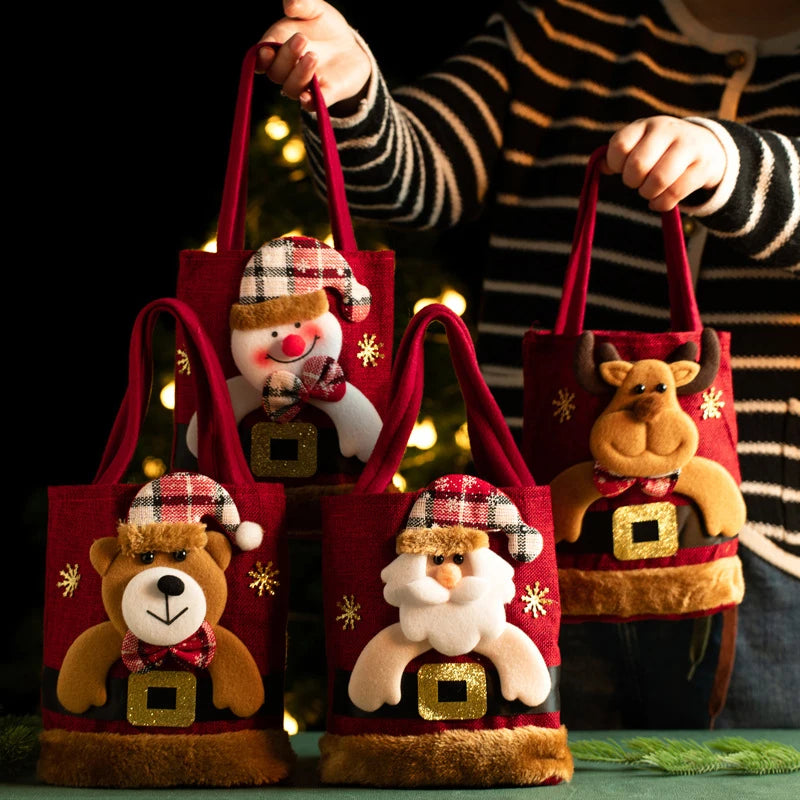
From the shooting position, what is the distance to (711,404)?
93 cm

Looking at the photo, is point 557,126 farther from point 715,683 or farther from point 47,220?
point 47,220

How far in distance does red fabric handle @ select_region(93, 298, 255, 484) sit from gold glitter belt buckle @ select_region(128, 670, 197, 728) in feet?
0.52

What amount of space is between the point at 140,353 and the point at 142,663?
261mm

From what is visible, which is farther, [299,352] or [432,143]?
[432,143]

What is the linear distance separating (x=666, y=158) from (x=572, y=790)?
0.51 m

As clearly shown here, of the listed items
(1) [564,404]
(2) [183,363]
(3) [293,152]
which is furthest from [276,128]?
(1) [564,404]

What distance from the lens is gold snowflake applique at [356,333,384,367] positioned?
94 cm

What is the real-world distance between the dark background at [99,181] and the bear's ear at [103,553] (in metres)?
0.84

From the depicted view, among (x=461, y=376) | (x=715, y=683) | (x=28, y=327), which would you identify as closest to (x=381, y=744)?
(x=461, y=376)

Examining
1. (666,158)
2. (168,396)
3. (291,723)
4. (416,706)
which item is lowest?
(291,723)

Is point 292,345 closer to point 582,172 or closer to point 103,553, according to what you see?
point 103,553

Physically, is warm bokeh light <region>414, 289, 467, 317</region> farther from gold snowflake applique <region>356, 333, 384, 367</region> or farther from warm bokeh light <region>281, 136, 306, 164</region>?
gold snowflake applique <region>356, 333, 384, 367</region>

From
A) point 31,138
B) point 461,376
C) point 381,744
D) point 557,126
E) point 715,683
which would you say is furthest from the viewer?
point 31,138

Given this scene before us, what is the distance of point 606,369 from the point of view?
3.00 feet
